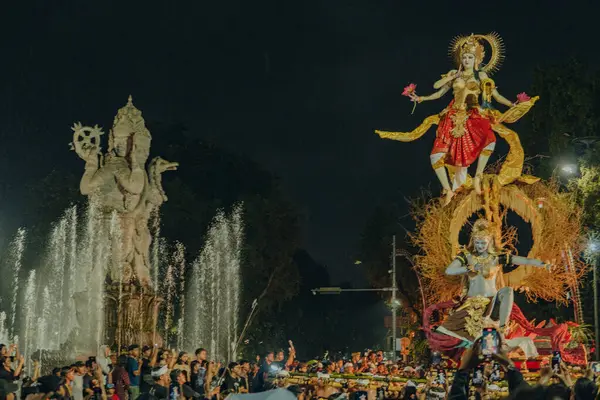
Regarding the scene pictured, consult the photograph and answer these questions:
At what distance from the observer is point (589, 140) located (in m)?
31.1

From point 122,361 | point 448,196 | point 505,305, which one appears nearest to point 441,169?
point 448,196

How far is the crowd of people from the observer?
41.5 feet

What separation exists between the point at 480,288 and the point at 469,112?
5.56 metres

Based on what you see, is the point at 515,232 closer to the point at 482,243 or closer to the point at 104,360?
the point at 482,243

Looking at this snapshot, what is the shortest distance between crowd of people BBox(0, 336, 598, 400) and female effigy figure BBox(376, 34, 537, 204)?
8120 millimetres

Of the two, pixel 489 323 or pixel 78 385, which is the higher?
pixel 489 323

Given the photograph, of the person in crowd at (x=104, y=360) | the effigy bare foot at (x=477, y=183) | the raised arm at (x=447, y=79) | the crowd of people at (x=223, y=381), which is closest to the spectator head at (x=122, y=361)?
the crowd of people at (x=223, y=381)

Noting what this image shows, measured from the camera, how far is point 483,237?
27828 mm

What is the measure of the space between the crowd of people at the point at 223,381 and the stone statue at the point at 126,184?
659 cm

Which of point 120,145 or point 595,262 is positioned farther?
point 120,145

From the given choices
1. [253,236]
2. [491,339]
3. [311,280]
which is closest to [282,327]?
[253,236]

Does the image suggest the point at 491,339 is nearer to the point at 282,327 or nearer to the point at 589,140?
the point at 589,140

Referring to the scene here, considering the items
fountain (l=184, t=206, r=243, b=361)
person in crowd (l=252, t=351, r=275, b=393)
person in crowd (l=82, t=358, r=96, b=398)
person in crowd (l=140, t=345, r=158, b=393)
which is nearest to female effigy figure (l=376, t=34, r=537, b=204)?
person in crowd (l=252, t=351, r=275, b=393)

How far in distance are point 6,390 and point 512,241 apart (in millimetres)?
20441
